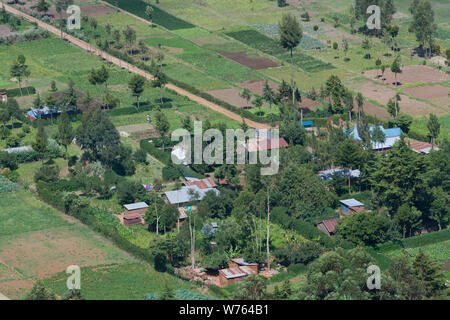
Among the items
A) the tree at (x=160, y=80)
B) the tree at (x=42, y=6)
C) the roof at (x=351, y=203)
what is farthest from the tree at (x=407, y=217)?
the tree at (x=42, y=6)

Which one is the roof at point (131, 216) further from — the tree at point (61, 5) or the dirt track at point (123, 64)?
the tree at point (61, 5)

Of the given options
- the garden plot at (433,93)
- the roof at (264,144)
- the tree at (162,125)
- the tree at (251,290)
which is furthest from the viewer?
the garden plot at (433,93)

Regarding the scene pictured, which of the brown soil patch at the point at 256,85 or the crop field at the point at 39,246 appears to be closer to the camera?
the crop field at the point at 39,246

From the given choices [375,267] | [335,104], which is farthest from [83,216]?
[335,104]

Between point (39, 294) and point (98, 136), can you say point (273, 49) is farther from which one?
point (39, 294)

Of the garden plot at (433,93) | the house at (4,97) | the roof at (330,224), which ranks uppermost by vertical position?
the roof at (330,224)

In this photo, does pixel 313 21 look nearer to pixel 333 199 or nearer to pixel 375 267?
pixel 333 199

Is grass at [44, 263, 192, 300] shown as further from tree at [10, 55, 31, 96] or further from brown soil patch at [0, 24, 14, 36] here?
brown soil patch at [0, 24, 14, 36]
